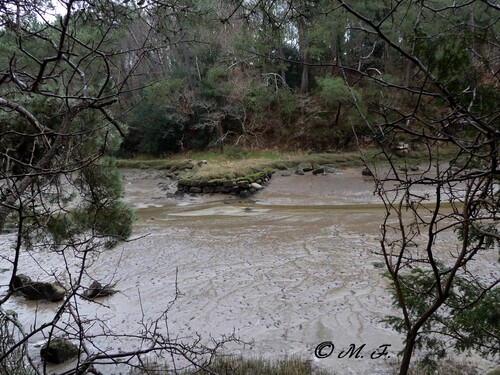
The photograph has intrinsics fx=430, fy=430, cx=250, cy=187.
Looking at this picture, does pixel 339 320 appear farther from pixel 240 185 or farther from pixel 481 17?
pixel 481 17

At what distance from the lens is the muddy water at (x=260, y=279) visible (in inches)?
229

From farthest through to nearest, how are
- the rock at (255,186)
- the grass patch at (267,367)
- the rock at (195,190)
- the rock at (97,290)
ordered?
1. the rock at (195,190)
2. the rock at (255,186)
3. the grass patch at (267,367)
4. the rock at (97,290)

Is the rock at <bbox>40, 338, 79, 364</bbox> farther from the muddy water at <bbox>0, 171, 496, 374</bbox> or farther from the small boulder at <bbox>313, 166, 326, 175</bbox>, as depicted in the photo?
the small boulder at <bbox>313, 166, 326, 175</bbox>

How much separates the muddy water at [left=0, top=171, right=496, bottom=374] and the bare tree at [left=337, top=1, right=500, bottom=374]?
1.31 m

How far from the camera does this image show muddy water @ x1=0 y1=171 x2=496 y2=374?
5805 mm

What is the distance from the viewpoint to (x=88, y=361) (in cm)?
161

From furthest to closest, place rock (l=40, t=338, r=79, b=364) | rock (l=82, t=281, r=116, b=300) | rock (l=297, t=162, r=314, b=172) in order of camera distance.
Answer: rock (l=297, t=162, r=314, b=172) → rock (l=40, t=338, r=79, b=364) → rock (l=82, t=281, r=116, b=300)

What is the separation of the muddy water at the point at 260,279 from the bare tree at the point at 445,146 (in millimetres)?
1306

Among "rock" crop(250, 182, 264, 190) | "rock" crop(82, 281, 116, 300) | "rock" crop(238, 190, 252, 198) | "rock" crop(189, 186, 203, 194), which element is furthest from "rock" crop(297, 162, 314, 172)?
"rock" crop(82, 281, 116, 300)

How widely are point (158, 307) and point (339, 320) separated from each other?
2.87 metres

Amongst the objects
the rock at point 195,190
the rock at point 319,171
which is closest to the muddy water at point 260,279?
the rock at point 195,190

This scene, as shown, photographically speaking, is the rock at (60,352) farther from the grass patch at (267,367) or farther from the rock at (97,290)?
the grass patch at (267,367)

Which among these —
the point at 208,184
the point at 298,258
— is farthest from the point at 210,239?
the point at 208,184

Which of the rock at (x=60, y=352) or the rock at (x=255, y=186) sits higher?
Result: the rock at (x=255, y=186)
